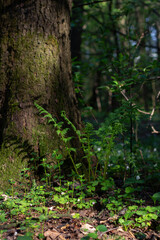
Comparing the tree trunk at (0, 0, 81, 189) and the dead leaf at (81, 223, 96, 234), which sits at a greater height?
the tree trunk at (0, 0, 81, 189)

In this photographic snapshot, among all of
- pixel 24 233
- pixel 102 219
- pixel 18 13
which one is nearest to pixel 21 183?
pixel 24 233

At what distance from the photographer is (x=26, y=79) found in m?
2.50

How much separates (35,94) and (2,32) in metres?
0.91

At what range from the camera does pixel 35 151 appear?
8.15 ft

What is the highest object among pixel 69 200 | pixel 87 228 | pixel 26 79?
pixel 26 79

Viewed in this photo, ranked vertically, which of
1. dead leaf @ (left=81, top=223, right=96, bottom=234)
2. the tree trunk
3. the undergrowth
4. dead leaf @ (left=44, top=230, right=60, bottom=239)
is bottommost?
dead leaf @ (left=81, top=223, right=96, bottom=234)

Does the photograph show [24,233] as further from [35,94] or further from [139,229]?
[35,94]

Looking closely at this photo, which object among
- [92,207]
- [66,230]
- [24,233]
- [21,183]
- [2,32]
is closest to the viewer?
[24,233]

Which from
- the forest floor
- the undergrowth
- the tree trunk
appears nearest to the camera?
the forest floor

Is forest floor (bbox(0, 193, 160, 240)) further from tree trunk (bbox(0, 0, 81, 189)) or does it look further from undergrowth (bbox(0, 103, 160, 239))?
tree trunk (bbox(0, 0, 81, 189))

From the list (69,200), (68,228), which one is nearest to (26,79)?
(69,200)

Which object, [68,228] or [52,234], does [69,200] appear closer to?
[68,228]

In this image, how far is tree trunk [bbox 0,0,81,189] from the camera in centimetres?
247

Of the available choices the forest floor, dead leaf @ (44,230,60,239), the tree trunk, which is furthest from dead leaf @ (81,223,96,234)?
the tree trunk
